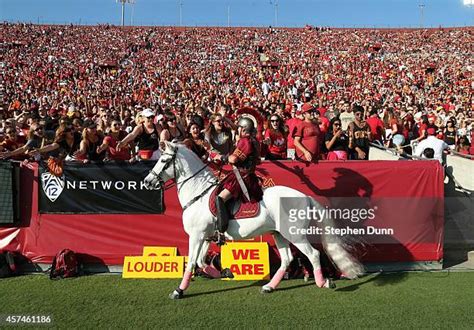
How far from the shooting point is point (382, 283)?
683cm

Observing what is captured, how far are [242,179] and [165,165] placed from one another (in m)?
1.04

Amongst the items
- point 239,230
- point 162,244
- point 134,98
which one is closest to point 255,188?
point 239,230

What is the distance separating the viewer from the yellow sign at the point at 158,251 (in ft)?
24.0

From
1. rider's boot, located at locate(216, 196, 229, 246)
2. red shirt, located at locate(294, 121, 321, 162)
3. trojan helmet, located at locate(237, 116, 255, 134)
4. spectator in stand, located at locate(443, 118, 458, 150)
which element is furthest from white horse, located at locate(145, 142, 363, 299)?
spectator in stand, located at locate(443, 118, 458, 150)

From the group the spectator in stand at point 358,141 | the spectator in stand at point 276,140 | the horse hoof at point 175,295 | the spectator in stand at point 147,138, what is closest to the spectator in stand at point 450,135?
the spectator in stand at point 358,141

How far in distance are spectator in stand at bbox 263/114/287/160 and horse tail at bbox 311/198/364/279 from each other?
172cm

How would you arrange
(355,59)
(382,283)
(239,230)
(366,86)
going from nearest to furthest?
1. (239,230)
2. (382,283)
3. (366,86)
4. (355,59)

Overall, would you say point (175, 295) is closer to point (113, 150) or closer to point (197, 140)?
point (197, 140)

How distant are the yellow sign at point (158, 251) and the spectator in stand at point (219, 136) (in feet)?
5.66

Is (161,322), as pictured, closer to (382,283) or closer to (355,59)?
(382,283)

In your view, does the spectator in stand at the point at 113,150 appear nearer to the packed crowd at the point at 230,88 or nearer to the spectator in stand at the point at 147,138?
the packed crowd at the point at 230,88

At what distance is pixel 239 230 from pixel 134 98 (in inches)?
957

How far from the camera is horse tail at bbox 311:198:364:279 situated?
22.4ft

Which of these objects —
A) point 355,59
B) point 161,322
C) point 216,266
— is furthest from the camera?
point 355,59
